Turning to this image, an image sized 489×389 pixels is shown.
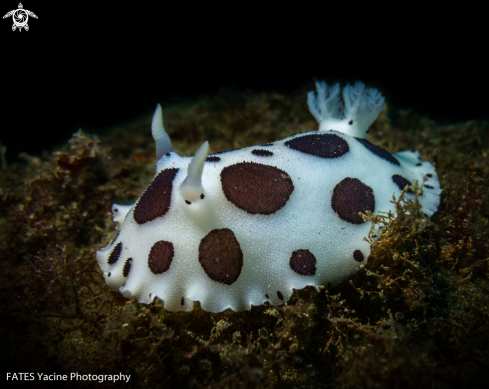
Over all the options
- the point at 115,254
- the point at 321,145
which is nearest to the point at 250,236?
the point at 115,254

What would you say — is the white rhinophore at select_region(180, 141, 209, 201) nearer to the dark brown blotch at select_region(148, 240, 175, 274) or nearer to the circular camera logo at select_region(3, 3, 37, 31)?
the dark brown blotch at select_region(148, 240, 175, 274)

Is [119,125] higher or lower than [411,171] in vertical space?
lower

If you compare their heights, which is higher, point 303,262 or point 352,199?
point 352,199

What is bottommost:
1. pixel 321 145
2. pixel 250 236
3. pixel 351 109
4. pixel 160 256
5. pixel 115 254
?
pixel 115 254

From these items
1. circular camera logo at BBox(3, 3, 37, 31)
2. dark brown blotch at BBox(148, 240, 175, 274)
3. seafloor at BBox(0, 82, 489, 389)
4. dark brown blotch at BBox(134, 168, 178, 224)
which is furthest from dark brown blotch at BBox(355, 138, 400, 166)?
circular camera logo at BBox(3, 3, 37, 31)

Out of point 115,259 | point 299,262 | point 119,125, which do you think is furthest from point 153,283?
point 119,125

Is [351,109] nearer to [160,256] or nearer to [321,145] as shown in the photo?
[321,145]

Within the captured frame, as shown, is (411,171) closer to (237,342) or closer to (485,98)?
(237,342)
